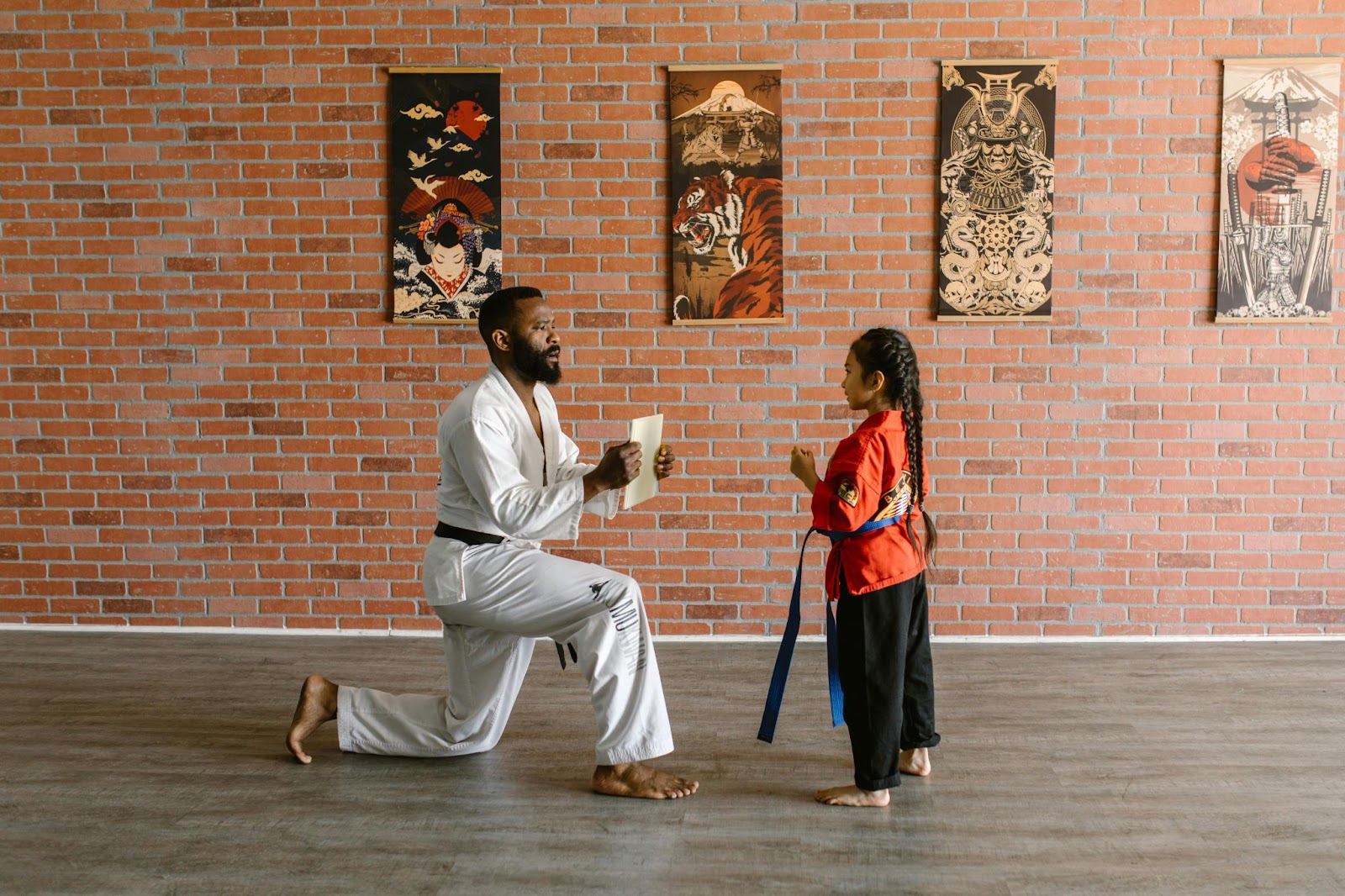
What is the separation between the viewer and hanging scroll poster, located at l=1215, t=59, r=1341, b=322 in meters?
4.22

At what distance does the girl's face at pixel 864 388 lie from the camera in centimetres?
287

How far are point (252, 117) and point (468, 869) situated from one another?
129 inches

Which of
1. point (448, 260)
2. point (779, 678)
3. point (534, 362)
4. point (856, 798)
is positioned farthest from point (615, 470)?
point (448, 260)

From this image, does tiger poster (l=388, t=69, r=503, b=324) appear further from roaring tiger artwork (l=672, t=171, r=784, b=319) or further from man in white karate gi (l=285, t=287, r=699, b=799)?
man in white karate gi (l=285, t=287, r=699, b=799)

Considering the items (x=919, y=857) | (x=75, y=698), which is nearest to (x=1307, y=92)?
(x=919, y=857)

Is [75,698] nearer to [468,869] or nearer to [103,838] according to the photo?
[103,838]

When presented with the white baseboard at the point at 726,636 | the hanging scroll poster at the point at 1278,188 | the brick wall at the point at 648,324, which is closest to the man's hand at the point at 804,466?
the brick wall at the point at 648,324

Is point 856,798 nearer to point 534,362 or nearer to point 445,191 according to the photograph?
point 534,362

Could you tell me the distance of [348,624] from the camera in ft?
15.1

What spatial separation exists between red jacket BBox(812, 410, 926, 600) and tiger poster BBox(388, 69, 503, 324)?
83.2 inches

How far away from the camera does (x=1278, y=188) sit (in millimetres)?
4262

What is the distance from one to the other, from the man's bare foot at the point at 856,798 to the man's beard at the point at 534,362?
4.58 feet

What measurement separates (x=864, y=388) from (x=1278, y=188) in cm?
248

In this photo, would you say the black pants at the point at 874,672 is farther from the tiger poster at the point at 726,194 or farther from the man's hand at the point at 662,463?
the tiger poster at the point at 726,194
